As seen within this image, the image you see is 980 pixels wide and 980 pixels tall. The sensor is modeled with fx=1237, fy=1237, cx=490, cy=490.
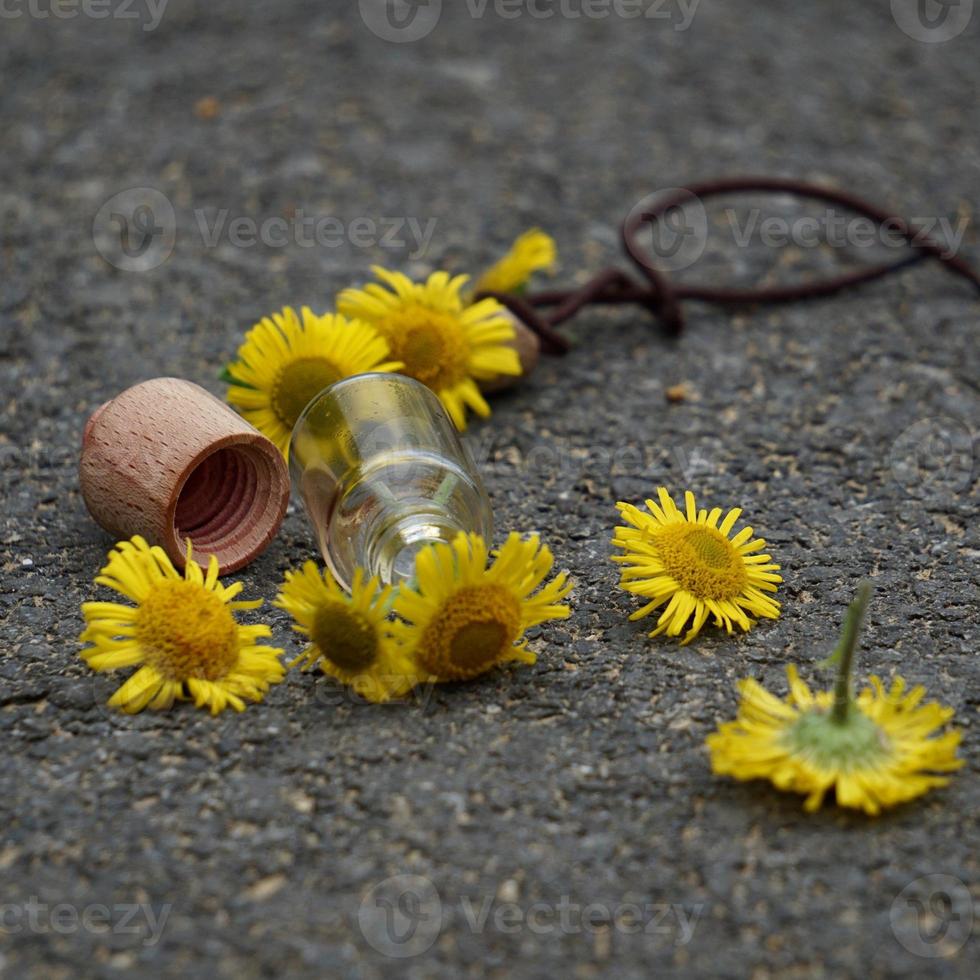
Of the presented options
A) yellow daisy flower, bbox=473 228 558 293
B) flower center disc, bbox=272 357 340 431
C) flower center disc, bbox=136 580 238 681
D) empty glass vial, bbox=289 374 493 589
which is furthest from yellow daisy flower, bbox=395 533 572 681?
yellow daisy flower, bbox=473 228 558 293

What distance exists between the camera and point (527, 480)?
2025 mm

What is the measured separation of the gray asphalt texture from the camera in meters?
1.21

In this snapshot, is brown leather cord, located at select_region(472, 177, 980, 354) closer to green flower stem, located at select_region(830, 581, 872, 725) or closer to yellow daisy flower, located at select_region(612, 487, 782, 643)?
yellow daisy flower, located at select_region(612, 487, 782, 643)

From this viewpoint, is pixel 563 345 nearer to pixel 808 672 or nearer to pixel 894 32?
pixel 808 672

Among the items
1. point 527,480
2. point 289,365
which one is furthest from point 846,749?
point 289,365

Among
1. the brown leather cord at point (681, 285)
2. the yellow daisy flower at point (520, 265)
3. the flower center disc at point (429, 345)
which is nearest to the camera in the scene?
the flower center disc at point (429, 345)

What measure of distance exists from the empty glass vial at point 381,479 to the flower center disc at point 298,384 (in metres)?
0.14

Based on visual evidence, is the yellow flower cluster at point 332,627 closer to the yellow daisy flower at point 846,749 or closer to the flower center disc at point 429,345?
the yellow daisy flower at point 846,749

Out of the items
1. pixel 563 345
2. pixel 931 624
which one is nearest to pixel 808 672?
pixel 931 624

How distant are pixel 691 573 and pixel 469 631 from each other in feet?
1.08

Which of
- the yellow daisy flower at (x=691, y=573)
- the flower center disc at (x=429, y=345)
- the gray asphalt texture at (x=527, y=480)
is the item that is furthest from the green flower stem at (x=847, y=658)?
the flower center disc at (x=429, y=345)

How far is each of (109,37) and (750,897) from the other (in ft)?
9.80

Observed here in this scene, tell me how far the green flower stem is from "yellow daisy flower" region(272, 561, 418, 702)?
1.58ft

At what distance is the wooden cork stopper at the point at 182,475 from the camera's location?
5.30 feet
